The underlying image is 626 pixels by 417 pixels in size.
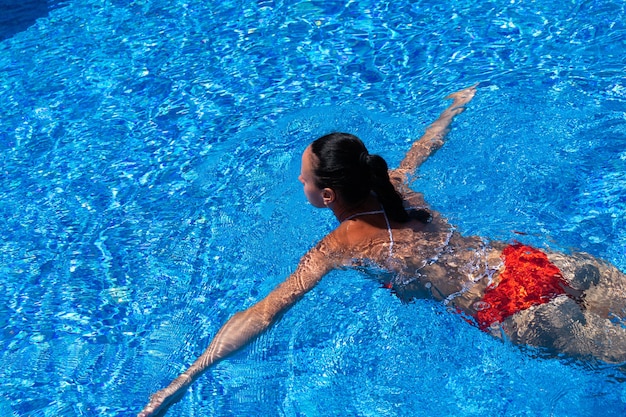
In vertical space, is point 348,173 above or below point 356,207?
above

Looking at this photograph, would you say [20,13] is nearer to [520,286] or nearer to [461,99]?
[461,99]

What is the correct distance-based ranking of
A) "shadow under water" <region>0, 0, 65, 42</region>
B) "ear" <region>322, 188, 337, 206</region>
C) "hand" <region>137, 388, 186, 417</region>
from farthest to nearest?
"shadow under water" <region>0, 0, 65, 42</region> → "ear" <region>322, 188, 337, 206</region> → "hand" <region>137, 388, 186, 417</region>

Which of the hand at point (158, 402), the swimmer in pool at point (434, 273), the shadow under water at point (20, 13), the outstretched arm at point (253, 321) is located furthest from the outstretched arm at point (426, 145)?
the shadow under water at point (20, 13)

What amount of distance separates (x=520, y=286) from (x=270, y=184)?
208 cm

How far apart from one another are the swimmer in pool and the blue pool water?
203 mm

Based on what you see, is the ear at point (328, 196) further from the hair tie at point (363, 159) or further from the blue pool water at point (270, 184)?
the blue pool water at point (270, 184)

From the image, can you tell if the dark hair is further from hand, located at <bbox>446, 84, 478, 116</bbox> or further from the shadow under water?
the shadow under water

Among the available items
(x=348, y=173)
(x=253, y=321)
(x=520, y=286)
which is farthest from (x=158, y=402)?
(x=520, y=286)

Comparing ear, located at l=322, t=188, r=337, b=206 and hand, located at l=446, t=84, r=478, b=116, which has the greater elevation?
ear, located at l=322, t=188, r=337, b=206

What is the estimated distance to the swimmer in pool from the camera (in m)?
2.99

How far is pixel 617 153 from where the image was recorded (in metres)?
4.42

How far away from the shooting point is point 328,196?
10.7 ft

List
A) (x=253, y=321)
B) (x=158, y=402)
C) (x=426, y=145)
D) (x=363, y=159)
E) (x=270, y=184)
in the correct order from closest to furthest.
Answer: (x=158, y=402), (x=363, y=159), (x=253, y=321), (x=426, y=145), (x=270, y=184)

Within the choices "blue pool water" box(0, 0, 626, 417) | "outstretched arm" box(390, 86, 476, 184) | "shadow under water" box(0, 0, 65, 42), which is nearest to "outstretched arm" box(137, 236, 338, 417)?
"blue pool water" box(0, 0, 626, 417)
